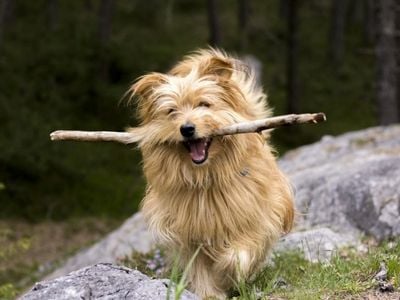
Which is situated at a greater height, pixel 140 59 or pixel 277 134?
pixel 140 59

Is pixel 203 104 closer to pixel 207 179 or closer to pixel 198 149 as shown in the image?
pixel 198 149

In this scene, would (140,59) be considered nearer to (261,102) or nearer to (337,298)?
(261,102)

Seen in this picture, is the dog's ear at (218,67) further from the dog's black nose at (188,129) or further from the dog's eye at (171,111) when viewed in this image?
the dog's black nose at (188,129)

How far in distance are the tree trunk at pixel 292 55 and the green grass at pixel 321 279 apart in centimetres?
1880

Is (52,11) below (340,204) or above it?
above

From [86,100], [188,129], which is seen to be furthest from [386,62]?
Answer: [188,129]

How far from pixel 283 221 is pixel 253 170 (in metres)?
0.60

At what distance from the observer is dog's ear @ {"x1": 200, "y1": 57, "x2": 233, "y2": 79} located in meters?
6.27

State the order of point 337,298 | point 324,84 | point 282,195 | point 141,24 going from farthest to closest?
point 141,24, point 324,84, point 282,195, point 337,298

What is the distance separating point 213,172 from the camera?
612cm

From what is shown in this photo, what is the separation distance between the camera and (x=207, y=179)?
20.1 feet

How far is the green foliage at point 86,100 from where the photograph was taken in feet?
60.3

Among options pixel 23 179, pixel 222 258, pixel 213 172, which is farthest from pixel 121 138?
pixel 23 179

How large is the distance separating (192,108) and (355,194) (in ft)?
12.6
